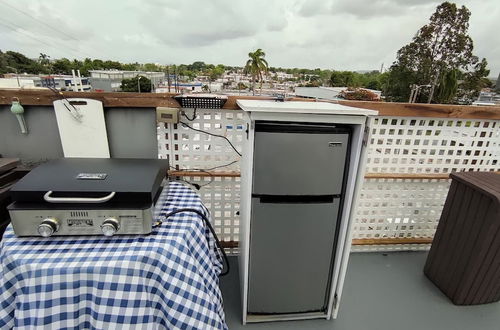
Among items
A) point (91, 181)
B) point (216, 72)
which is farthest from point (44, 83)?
point (216, 72)

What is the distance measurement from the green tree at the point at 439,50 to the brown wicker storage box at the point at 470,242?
15056 millimetres

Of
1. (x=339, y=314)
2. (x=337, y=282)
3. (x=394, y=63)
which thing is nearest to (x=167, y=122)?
(x=337, y=282)

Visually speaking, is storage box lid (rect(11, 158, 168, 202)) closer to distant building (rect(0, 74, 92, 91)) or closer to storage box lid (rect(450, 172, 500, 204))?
distant building (rect(0, 74, 92, 91))

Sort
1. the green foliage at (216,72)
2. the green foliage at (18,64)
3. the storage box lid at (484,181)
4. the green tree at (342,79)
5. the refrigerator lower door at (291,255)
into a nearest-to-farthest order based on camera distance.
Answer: the refrigerator lower door at (291,255)
the storage box lid at (484,181)
the green foliage at (18,64)
the green tree at (342,79)
the green foliage at (216,72)

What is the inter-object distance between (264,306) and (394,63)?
18.4 metres

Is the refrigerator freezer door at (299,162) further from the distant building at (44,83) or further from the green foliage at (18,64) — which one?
the green foliage at (18,64)

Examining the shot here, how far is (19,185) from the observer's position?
78cm

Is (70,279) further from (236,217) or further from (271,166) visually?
(236,217)

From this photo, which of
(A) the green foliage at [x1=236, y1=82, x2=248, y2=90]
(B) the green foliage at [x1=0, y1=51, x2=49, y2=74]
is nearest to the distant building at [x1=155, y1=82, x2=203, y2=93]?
(A) the green foliage at [x1=236, y1=82, x2=248, y2=90]

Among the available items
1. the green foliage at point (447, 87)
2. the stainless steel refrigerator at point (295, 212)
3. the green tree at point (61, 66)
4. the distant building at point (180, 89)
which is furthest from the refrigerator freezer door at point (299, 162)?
the green tree at point (61, 66)

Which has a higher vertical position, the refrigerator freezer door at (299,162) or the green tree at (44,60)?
the green tree at (44,60)

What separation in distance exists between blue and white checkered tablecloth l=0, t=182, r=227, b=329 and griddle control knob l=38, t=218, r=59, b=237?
0.04m

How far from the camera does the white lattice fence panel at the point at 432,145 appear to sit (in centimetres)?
171

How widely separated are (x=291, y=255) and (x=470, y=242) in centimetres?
111
